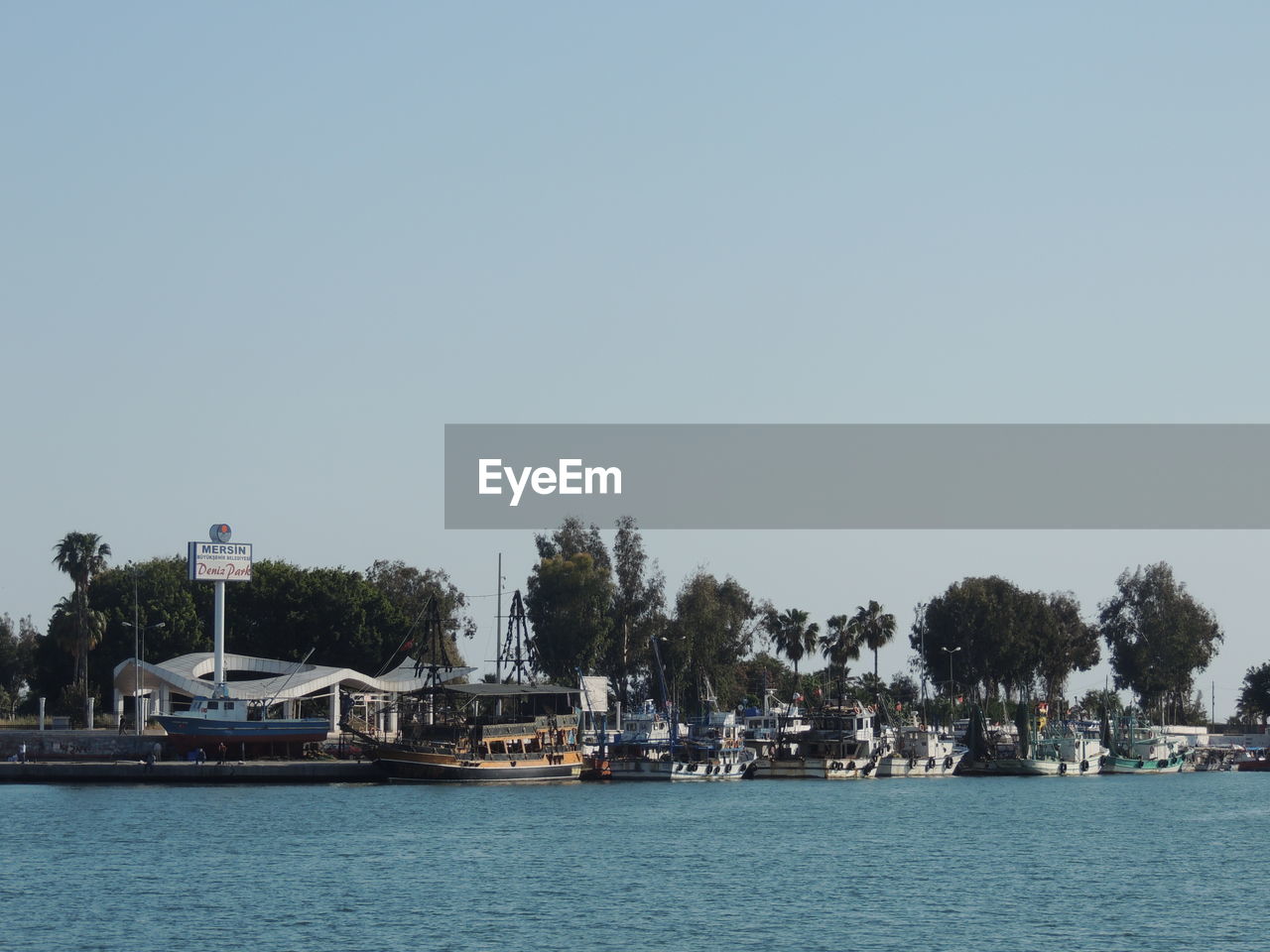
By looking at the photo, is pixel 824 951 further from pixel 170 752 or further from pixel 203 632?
pixel 203 632

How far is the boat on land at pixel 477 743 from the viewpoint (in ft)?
346

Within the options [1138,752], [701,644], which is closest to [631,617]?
[701,644]

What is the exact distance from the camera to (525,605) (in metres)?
134

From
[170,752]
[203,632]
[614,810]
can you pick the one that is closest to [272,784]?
[170,752]

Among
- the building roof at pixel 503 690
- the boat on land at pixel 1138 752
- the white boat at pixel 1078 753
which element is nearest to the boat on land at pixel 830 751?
the building roof at pixel 503 690

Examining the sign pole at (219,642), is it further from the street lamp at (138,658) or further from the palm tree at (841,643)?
the palm tree at (841,643)

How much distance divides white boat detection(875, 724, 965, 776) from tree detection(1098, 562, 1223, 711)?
27700mm

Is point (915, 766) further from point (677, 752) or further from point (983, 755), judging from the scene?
point (677, 752)

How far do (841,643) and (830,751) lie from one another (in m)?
27.0

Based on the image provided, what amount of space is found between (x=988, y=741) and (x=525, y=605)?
40.0 meters

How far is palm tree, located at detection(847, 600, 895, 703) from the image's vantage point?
153m

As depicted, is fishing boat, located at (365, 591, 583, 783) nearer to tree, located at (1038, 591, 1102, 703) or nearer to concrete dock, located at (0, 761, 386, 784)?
concrete dock, located at (0, 761, 386, 784)

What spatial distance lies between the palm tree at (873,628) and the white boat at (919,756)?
13.9m

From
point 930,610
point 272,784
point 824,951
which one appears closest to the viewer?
Answer: point 824,951
